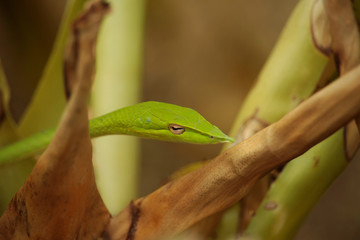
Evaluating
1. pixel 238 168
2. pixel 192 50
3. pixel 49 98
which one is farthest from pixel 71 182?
pixel 192 50

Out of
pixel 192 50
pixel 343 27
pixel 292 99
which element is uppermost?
pixel 343 27

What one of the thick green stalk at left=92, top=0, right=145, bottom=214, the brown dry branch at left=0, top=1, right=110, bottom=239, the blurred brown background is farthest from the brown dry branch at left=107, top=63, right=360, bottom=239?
the blurred brown background

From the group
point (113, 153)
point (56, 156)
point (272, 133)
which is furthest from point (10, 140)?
point (272, 133)

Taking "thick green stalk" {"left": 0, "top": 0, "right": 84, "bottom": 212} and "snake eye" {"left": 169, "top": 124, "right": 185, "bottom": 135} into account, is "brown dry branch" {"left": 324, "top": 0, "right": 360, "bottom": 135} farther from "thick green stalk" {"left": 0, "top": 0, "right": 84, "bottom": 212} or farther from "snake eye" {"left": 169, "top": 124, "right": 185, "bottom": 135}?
"thick green stalk" {"left": 0, "top": 0, "right": 84, "bottom": 212}

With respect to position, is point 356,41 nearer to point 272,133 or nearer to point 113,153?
point 272,133

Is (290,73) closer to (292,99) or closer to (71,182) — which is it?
(292,99)

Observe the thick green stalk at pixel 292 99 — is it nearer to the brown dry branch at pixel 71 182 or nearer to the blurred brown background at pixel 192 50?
the brown dry branch at pixel 71 182
